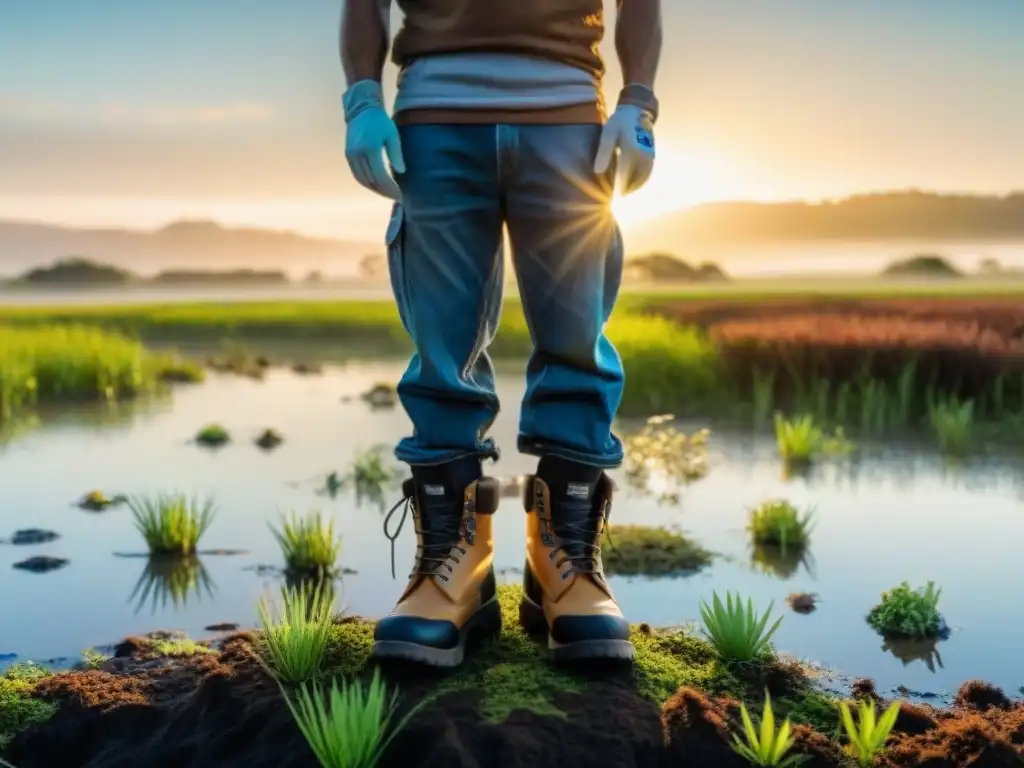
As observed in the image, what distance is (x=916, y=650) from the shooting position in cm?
354

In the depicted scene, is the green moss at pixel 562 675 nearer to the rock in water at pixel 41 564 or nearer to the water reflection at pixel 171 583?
the water reflection at pixel 171 583

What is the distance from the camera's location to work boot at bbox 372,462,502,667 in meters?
2.78

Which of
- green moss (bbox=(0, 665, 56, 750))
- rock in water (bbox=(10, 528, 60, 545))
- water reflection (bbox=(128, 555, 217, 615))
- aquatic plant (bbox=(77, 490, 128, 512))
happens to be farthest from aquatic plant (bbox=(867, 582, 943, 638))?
aquatic plant (bbox=(77, 490, 128, 512))

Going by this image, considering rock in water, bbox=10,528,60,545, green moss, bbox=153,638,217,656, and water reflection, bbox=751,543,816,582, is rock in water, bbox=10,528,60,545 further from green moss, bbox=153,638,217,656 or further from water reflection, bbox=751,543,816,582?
water reflection, bbox=751,543,816,582

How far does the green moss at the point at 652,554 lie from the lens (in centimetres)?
439

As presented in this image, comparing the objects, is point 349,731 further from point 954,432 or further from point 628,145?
point 954,432

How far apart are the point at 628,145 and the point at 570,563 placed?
43.0 inches

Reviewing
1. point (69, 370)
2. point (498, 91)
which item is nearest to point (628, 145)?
point (498, 91)

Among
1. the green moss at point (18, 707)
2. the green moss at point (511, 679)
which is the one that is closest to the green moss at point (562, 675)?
the green moss at point (511, 679)

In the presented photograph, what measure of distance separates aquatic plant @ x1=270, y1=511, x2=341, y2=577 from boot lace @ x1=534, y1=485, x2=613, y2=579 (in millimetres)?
1492

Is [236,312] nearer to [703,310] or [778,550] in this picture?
[703,310]

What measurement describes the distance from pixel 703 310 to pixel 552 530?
1177cm

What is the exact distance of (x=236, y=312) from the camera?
876 inches

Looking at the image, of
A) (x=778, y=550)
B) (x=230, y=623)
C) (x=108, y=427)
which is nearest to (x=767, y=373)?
(x=778, y=550)
